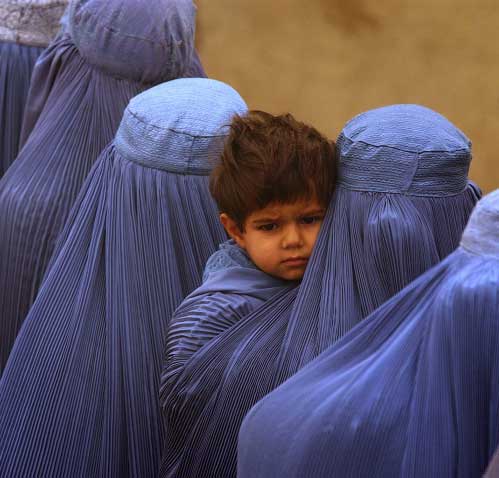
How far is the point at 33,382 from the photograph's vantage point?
2781mm

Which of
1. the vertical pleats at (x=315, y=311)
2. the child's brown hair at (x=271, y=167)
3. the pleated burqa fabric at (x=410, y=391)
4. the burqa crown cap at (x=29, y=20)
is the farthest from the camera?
the burqa crown cap at (x=29, y=20)

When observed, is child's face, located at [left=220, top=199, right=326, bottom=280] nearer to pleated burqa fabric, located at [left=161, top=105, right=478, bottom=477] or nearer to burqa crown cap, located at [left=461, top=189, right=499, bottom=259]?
pleated burqa fabric, located at [left=161, top=105, right=478, bottom=477]

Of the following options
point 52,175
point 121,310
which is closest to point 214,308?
point 121,310

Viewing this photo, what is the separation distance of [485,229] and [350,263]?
0.55 m

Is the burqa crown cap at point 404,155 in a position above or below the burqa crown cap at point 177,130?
above

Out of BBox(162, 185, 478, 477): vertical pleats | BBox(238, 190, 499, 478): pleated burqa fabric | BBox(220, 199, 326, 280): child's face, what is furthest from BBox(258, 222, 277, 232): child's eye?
BBox(238, 190, 499, 478): pleated burqa fabric

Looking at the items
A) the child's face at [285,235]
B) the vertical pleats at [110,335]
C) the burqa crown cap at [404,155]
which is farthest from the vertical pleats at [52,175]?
the burqa crown cap at [404,155]

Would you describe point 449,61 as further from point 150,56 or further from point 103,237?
point 103,237

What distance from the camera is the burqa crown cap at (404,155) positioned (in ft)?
7.12

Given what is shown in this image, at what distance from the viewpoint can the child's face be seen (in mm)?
2316

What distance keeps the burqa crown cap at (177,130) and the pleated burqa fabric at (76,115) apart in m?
0.44

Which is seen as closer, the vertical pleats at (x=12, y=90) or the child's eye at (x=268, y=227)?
the child's eye at (x=268, y=227)

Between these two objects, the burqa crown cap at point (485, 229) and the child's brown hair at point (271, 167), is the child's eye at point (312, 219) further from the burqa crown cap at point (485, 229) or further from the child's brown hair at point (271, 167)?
the burqa crown cap at point (485, 229)

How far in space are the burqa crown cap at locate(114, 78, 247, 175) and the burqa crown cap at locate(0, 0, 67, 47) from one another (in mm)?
1293
